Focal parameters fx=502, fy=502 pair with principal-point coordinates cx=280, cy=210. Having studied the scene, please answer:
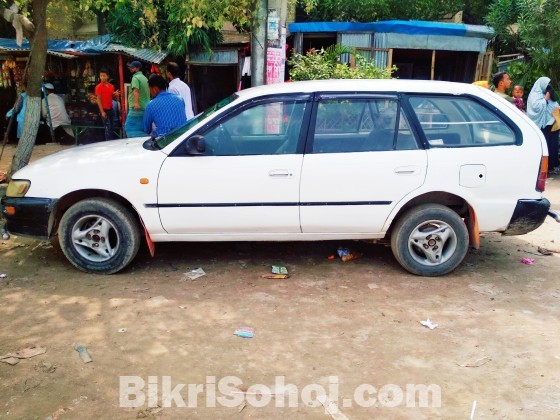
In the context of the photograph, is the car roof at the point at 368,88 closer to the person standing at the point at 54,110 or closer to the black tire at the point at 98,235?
the black tire at the point at 98,235

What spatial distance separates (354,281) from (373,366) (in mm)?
1408

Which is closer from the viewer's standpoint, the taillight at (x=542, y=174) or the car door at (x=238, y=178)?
the car door at (x=238, y=178)

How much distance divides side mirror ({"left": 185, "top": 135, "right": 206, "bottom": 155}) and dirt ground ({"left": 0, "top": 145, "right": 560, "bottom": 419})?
119cm

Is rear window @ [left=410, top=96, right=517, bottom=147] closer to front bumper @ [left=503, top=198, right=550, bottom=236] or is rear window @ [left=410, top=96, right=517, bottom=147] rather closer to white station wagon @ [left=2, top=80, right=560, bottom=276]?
white station wagon @ [left=2, top=80, right=560, bottom=276]

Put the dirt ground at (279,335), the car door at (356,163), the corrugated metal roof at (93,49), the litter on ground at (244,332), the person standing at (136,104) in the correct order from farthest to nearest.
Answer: the corrugated metal roof at (93,49)
the person standing at (136,104)
the car door at (356,163)
the litter on ground at (244,332)
the dirt ground at (279,335)

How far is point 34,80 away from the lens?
7031 mm

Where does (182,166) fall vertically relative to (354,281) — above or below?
above

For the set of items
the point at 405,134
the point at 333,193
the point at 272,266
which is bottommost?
the point at 272,266

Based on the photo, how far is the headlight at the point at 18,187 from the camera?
4.55 metres

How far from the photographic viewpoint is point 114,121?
11594 millimetres

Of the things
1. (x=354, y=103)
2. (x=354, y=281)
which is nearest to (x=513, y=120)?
(x=354, y=103)

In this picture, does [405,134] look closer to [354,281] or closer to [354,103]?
[354,103]

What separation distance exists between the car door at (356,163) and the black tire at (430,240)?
0.23 meters

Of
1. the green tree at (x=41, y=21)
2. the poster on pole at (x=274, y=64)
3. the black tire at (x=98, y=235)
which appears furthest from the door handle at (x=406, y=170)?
the green tree at (x=41, y=21)
